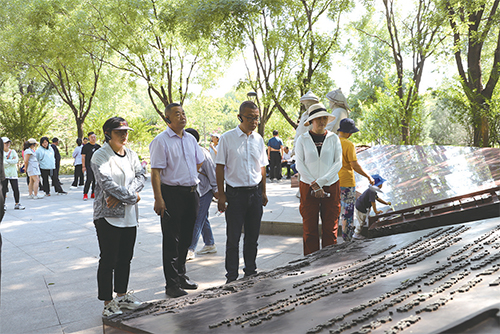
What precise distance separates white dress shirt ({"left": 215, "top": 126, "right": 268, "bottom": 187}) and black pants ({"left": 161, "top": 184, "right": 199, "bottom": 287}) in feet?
1.41

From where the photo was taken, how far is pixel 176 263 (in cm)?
417

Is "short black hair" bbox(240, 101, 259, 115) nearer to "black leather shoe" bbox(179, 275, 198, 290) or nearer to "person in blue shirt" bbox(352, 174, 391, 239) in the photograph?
"black leather shoe" bbox(179, 275, 198, 290)

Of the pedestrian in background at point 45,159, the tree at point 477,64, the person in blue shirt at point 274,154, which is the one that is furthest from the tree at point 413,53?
the pedestrian in background at point 45,159

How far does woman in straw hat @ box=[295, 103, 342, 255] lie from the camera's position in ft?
14.8

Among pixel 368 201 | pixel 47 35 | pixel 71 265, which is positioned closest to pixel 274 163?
pixel 368 201

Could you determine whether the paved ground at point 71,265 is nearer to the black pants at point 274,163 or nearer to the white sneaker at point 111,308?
the white sneaker at point 111,308

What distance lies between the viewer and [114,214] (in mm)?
3463

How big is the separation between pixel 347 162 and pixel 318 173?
80 cm

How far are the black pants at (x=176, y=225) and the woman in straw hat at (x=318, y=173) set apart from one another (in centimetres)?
124

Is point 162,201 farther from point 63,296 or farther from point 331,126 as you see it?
point 331,126

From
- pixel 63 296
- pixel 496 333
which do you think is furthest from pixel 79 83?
pixel 496 333

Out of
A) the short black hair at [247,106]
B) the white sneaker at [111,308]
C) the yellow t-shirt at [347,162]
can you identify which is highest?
the short black hair at [247,106]

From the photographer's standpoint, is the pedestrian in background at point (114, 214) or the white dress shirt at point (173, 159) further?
the white dress shirt at point (173, 159)

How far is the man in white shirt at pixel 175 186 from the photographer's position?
400cm
